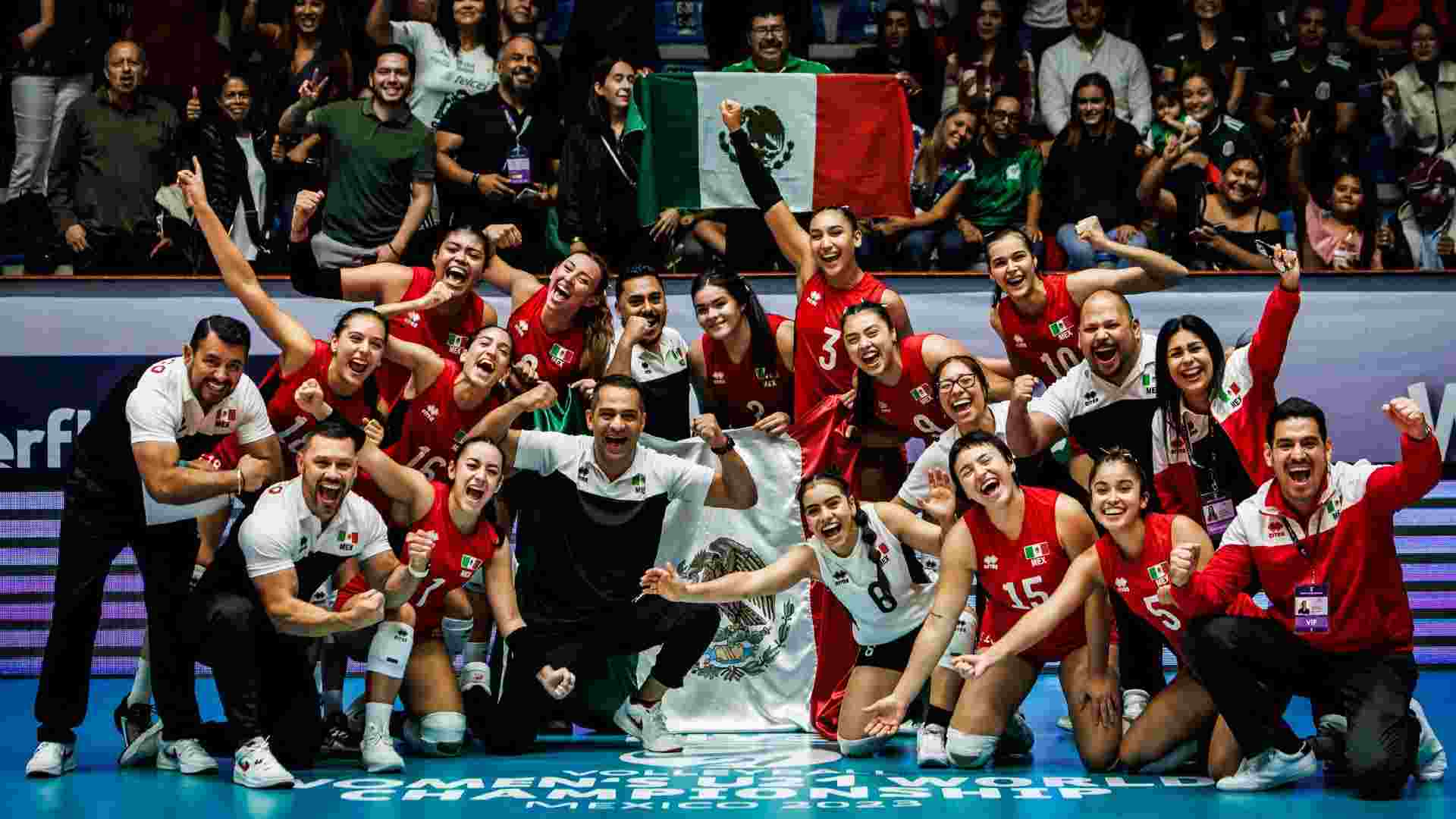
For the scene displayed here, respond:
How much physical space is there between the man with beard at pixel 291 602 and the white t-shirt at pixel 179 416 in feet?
0.76

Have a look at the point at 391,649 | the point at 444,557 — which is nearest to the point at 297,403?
the point at 444,557

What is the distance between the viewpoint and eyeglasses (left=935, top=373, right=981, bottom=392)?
7.54m

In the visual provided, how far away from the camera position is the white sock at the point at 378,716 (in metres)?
7.08

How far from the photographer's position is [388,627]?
716cm

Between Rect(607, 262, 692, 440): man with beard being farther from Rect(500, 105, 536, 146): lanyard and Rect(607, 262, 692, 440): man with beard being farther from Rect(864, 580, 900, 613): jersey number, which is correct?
Rect(500, 105, 536, 146): lanyard

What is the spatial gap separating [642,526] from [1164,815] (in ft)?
9.41

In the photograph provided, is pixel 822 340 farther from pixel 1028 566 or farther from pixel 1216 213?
pixel 1216 213

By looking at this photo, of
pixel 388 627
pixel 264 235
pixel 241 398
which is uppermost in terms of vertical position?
pixel 264 235

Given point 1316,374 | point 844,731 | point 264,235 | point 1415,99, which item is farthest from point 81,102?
point 1415,99

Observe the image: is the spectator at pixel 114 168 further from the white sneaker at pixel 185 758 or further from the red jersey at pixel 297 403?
the white sneaker at pixel 185 758

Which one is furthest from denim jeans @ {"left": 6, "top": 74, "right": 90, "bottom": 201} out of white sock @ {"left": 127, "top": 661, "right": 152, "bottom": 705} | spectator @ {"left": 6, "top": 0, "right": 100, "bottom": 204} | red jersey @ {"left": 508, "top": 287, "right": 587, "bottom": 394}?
white sock @ {"left": 127, "top": 661, "right": 152, "bottom": 705}

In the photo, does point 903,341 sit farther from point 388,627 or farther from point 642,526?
point 388,627

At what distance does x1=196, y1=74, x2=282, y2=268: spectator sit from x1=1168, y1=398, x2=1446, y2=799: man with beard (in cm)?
633

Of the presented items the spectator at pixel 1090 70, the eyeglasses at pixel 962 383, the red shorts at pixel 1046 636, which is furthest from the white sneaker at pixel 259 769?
the spectator at pixel 1090 70
